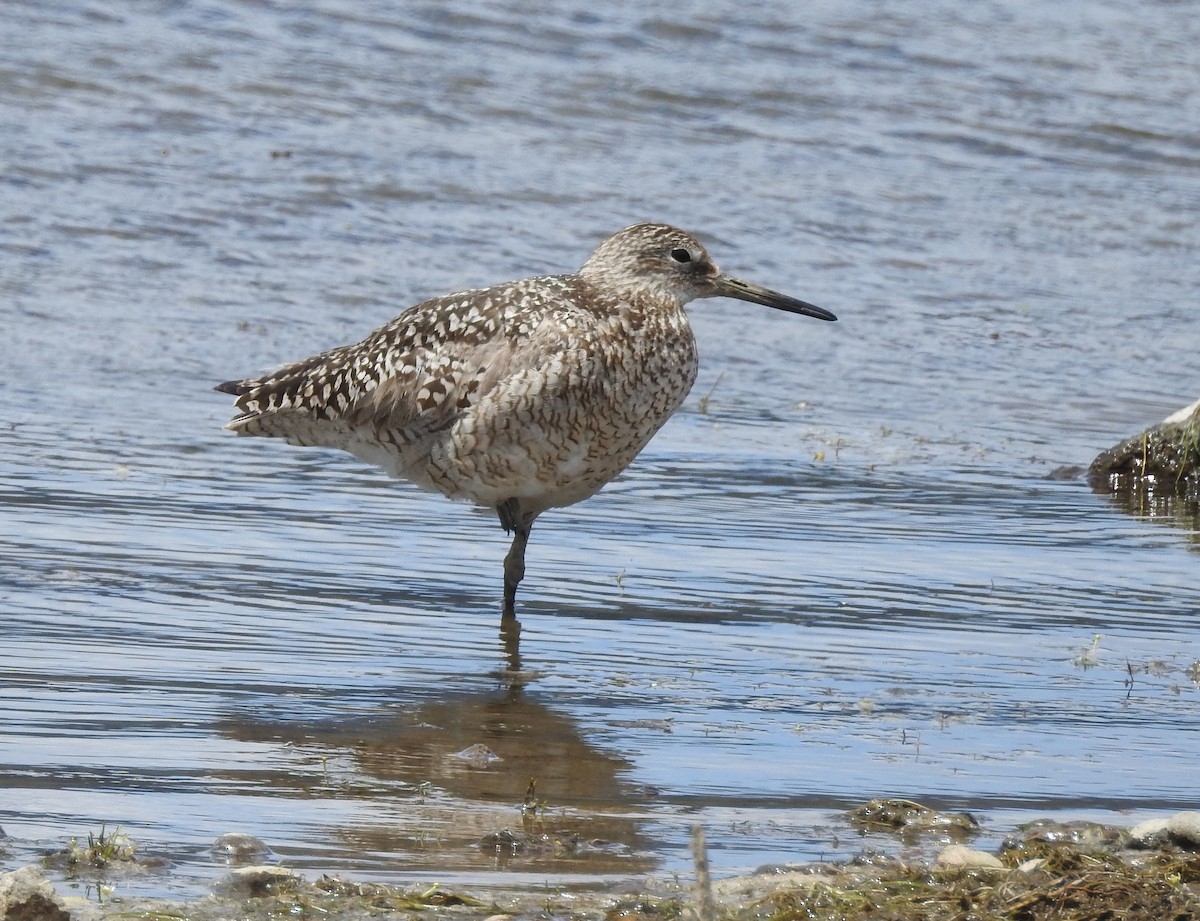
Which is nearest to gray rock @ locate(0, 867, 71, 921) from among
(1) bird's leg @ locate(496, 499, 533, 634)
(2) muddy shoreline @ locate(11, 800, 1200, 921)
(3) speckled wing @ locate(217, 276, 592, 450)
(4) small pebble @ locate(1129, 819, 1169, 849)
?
(2) muddy shoreline @ locate(11, 800, 1200, 921)

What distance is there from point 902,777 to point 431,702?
4.23 ft

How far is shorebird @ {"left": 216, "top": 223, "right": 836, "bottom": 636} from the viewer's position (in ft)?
21.7

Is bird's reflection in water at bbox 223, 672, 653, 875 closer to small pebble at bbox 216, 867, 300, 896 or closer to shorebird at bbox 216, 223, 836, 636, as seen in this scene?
small pebble at bbox 216, 867, 300, 896

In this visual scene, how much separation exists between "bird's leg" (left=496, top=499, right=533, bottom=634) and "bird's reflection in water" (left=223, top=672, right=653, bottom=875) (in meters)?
0.66

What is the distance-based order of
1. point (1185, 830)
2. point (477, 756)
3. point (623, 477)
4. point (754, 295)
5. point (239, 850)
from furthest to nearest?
point (623, 477) → point (754, 295) → point (477, 756) → point (1185, 830) → point (239, 850)

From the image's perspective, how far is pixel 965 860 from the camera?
4.25 meters

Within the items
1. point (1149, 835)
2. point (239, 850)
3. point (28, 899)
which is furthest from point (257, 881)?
point (1149, 835)

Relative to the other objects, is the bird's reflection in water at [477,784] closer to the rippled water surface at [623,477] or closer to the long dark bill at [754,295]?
the rippled water surface at [623,477]

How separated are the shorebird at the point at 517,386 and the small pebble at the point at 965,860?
2.27 m

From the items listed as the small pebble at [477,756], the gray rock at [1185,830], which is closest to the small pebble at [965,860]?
the gray rock at [1185,830]

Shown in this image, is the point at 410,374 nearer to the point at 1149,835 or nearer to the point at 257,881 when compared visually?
the point at 257,881

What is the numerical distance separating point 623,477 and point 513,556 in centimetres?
168

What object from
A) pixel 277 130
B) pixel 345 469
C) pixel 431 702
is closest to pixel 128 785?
pixel 431 702

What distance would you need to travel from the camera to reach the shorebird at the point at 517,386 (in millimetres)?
6621
